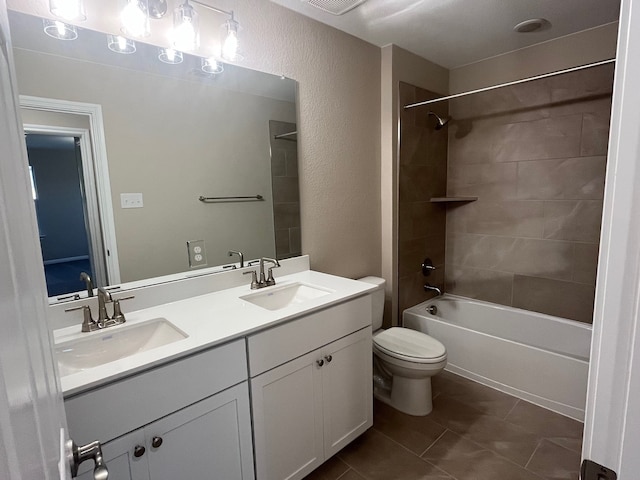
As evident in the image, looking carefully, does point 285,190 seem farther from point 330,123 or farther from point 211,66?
point 211,66

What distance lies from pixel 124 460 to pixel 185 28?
1.70 meters

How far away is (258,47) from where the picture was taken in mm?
1845

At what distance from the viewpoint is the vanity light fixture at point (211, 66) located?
1.68 m

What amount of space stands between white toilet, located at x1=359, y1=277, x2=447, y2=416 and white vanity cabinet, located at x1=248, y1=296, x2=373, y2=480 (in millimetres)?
278

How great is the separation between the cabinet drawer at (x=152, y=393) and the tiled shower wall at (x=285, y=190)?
0.91 meters

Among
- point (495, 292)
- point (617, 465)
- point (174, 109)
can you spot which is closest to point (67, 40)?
point (174, 109)

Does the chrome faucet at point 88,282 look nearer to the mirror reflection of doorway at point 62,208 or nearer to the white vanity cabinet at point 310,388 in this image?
the mirror reflection of doorway at point 62,208

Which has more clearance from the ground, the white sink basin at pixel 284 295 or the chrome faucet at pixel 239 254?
the chrome faucet at pixel 239 254

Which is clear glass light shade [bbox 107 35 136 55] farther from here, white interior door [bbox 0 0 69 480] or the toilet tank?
the toilet tank

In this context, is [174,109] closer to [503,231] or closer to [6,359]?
[6,359]

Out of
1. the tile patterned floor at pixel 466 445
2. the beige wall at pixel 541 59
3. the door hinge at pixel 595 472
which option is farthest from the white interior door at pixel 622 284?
the beige wall at pixel 541 59

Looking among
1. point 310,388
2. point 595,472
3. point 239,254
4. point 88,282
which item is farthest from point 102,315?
point 595,472

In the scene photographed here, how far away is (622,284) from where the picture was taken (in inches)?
18.5

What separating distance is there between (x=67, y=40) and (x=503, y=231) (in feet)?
9.81
